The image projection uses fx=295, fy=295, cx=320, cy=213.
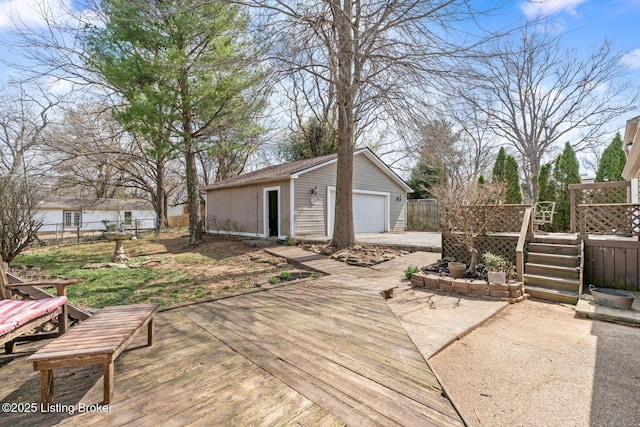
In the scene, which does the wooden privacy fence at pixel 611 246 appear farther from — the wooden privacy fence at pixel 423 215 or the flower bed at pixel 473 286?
the wooden privacy fence at pixel 423 215

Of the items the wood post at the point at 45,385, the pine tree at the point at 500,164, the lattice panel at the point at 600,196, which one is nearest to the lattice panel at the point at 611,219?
the lattice panel at the point at 600,196

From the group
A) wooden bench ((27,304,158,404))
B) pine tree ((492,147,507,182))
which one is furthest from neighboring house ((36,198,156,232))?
wooden bench ((27,304,158,404))

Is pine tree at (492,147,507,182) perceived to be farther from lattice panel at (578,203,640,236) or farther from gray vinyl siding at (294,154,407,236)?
lattice panel at (578,203,640,236)

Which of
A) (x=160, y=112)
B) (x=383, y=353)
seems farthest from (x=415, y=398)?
(x=160, y=112)

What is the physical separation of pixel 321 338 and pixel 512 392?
1615 mm

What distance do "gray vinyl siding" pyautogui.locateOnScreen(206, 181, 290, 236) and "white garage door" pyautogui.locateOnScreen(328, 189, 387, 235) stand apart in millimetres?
2142

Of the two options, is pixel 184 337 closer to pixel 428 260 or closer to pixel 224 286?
pixel 224 286

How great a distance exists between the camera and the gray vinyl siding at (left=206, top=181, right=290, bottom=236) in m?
11.7

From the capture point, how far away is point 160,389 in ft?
6.53

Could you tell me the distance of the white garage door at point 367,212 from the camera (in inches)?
525

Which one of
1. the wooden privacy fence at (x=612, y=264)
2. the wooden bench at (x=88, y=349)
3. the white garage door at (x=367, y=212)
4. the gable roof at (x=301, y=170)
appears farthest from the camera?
the white garage door at (x=367, y=212)

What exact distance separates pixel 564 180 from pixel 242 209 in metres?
13.7

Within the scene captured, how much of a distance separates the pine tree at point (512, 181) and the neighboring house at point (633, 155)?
4.82m

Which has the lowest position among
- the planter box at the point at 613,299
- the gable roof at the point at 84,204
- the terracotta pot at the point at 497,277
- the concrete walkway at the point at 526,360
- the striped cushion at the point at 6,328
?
the concrete walkway at the point at 526,360
